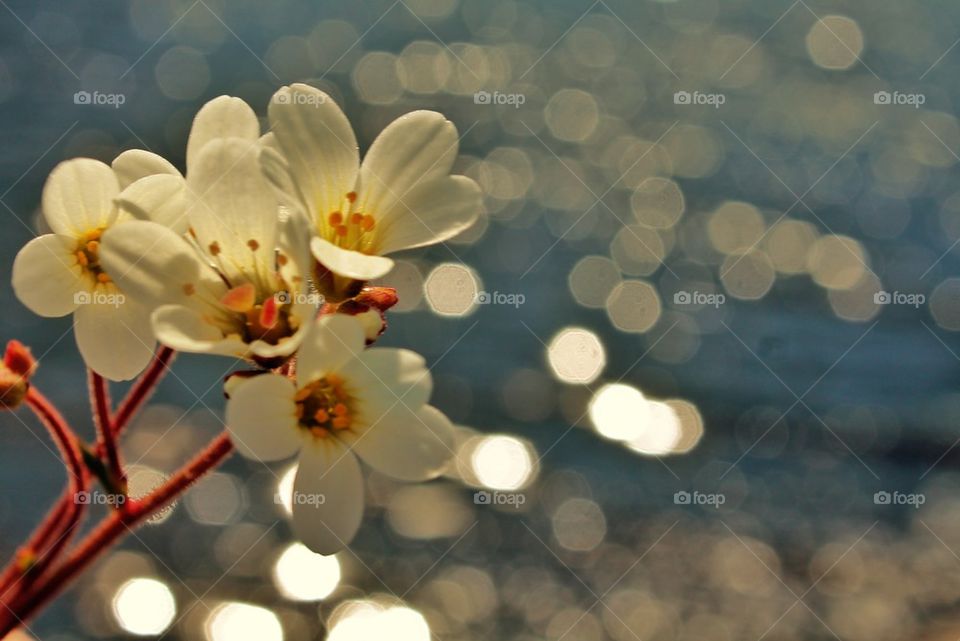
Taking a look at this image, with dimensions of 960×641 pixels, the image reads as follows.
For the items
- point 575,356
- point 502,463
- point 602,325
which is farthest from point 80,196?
point 602,325

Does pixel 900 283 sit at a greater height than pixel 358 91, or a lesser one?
lesser

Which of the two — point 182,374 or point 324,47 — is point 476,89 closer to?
point 324,47

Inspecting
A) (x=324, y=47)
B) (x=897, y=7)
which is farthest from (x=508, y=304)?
(x=897, y=7)

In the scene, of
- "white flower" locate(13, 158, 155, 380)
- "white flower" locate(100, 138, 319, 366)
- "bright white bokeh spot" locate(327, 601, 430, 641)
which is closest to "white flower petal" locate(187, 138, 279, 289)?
"white flower" locate(100, 138, 319, 366)

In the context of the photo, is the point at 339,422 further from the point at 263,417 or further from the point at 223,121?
the point at 223,121

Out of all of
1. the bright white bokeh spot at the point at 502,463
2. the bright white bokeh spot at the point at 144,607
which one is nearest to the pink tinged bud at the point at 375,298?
the bright white bokeh spot at the point at 144,607

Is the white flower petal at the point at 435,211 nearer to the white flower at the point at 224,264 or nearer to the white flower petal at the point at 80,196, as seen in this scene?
the white flower at the point at 224,264

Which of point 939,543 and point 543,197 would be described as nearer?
point 939,543
